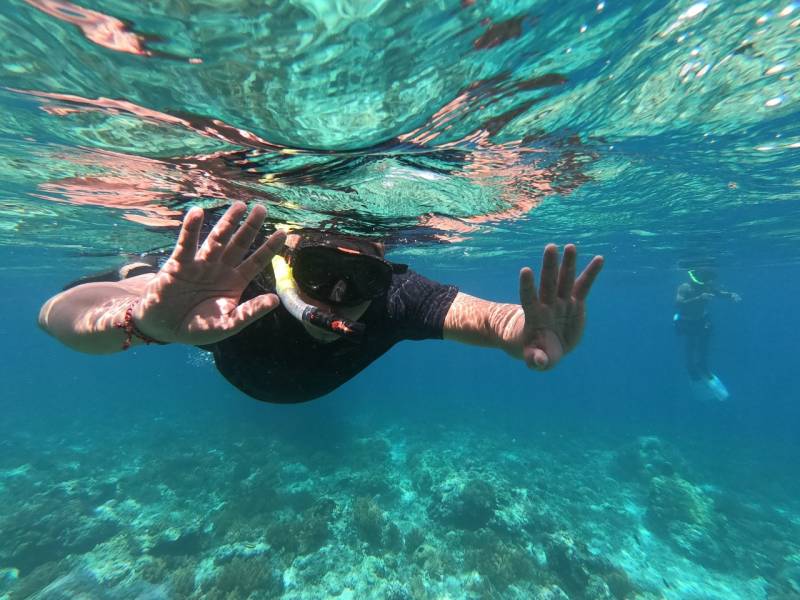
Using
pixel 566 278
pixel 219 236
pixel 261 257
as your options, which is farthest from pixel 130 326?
pixel 566 278

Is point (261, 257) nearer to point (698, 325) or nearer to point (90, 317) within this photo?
point (90, 317)

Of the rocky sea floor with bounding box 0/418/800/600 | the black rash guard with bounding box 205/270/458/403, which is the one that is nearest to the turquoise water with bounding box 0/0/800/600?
the rocky sea floor with bounding box 0/418/800/600

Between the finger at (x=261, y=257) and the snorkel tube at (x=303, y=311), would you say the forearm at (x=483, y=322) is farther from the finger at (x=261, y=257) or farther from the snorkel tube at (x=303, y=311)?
the finger at (x=261, y=257)

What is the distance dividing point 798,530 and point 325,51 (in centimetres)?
2561

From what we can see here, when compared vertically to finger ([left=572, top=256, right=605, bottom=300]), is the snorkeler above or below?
below

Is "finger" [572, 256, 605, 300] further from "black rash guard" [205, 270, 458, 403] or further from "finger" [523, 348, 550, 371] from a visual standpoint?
"black rash guard" [205, 270, 458, 403]

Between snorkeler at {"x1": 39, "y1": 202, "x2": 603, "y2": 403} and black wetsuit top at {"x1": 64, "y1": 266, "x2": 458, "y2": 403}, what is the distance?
1 cm

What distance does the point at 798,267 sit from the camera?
31.0 meters

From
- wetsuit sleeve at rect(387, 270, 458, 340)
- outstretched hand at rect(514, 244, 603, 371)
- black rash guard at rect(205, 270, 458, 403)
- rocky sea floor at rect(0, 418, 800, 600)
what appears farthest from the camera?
rocky sea floor at rect(0, 418, 800, 600)

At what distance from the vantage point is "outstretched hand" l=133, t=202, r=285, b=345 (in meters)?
2.44

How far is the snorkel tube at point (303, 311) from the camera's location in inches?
114

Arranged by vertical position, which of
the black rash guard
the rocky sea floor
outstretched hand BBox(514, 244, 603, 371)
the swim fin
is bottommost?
the rocky sea floor

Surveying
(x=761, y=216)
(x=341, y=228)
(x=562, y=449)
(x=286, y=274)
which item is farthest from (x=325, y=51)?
(x=562, y=449)

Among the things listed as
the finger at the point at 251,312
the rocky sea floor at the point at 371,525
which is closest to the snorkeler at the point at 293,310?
the finger at the point at 251,312
